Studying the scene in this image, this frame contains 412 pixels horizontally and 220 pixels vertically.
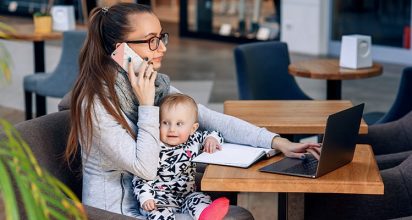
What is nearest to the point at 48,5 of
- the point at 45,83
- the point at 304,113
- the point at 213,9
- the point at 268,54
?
the point at 213,9

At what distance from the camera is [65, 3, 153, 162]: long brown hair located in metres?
2.69

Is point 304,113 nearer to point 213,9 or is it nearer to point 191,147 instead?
point 191,147

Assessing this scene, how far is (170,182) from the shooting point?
9.21 ft

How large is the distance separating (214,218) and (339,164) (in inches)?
20.2

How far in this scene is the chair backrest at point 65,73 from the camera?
259 inches

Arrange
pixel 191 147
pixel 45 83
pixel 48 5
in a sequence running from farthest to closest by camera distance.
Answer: pixel 48 5 < pixel 45 83 < pixel 191 147

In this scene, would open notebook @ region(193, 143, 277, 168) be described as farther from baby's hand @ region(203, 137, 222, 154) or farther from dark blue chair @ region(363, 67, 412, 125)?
dark blue chair @ region(363, 67, 412, 125)

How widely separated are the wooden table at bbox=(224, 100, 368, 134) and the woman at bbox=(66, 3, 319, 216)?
755 mm

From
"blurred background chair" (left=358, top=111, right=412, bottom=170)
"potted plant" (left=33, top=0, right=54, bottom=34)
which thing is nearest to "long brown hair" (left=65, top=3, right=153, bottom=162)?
"blurred background chair" (left=358, top=111, right=412, bottom=170)

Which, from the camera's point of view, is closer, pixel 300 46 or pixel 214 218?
pixel 214 218

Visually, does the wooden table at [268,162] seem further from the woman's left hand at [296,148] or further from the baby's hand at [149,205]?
the baby's hand at [149,205]

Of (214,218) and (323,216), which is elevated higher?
(214,218)

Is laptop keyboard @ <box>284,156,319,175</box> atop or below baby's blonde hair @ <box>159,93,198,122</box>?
below

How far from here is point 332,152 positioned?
2.71 meters
